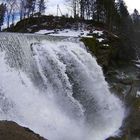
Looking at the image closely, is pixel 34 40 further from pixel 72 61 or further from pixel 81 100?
pixel 81 100

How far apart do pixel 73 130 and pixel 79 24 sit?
111 feet

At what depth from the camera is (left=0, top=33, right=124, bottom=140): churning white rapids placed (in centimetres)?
1766

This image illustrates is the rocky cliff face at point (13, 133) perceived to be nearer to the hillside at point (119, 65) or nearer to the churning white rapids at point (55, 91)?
the churning white rapids at point (55, 91)

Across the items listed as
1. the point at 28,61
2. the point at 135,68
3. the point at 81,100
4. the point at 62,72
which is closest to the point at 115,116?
the point at 81,100

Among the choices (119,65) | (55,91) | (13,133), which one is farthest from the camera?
(119,65)

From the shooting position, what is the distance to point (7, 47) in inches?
786

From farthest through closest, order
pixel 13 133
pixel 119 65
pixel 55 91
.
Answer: pixel 119 65 < pixel 55 91 < pixel 13 133

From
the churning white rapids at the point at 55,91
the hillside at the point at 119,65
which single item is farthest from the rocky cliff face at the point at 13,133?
the hillside at the point at 119,65

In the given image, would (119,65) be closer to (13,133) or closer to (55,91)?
(55,91)

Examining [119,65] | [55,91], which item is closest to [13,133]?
[55,91]

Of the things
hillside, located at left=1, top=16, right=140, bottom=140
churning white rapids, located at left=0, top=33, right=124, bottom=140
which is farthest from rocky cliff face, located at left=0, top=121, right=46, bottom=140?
hillside, located at left=1, top=16, right=140, bottom=140

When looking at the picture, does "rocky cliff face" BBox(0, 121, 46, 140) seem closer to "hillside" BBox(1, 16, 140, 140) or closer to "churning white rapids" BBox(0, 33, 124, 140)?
"churning white rapids" BBox(0, 33, 124, 140)

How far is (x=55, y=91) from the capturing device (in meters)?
20.8

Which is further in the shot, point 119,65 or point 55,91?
point 119,65
